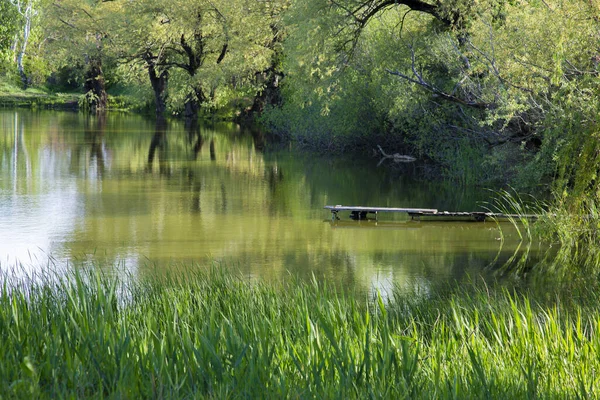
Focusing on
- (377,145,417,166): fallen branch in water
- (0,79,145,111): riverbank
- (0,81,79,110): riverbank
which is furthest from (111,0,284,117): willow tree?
(377,145,417,166): fallen branch in water

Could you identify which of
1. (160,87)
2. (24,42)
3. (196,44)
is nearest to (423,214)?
(196,44)

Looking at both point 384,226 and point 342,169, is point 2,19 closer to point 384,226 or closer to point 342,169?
point 342,169

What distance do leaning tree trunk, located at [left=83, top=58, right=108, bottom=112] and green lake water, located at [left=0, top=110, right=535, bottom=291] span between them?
23898 millimetres

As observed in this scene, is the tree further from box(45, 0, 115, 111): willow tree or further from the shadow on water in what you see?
the shadow on water

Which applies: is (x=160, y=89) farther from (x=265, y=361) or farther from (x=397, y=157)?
(x=265, y=361)

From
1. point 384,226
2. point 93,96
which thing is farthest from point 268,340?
point 93,96

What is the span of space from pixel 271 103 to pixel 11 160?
1722 centimetres

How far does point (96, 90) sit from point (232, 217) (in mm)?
39186

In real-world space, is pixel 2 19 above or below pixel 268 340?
above

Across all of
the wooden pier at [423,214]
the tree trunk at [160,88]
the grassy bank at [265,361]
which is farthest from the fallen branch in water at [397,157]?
the tree trunk at [160,88]

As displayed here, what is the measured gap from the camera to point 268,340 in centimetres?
526

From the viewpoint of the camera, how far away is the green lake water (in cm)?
1180

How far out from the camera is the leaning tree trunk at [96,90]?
51400 mm

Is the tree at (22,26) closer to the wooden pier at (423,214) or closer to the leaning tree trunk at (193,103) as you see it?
the leaning tree trunk at (193,103)
